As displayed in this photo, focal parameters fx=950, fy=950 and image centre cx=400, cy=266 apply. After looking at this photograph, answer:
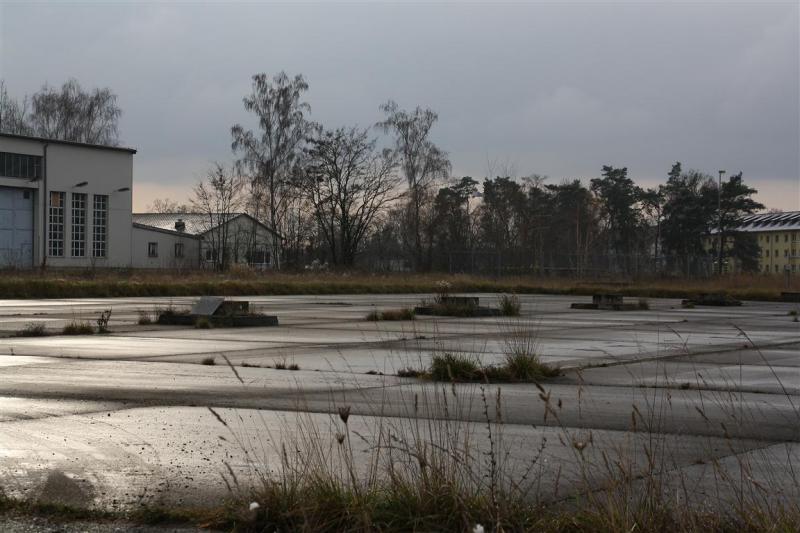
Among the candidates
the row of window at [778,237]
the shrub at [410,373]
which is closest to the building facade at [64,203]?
the shrub at [410,373]

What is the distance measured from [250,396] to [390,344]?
711 cm

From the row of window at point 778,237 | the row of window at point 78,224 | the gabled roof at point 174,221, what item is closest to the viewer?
the row of window at point 78,224

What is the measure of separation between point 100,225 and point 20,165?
378 inches

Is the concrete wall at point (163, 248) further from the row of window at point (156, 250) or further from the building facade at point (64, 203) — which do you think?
the building facade at point (64, 203)

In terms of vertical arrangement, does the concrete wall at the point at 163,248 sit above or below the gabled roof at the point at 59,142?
below

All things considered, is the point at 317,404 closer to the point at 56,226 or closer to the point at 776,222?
the point at 56,226

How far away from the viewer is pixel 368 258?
88750 mm

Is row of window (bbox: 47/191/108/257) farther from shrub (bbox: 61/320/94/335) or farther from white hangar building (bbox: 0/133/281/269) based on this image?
shrub (bbox: 61/320/94/335)

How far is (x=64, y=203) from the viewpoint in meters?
79.4

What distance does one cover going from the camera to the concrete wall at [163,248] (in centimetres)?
9244

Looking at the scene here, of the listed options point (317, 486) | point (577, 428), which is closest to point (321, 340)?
point (577, 428)

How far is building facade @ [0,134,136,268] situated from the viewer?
7481cm

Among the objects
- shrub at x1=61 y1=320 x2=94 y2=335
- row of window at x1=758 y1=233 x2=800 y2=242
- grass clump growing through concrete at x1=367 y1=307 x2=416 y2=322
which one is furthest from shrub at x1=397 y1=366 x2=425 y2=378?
row of window at x1=758 y1=233 x2=800 y2=242

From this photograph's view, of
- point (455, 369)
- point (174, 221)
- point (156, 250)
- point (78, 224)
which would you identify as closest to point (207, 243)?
point (156, 250)
